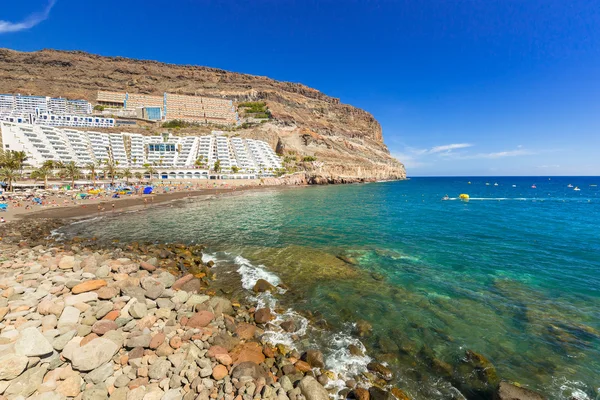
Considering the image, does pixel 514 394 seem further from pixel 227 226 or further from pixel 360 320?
pixel 227 226

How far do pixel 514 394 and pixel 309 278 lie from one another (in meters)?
9.80

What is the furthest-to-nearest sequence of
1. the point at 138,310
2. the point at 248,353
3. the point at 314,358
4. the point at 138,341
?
1. the point at 138,310
2. the point at 314,358
3. the point at 248,353
4. the point at 138,341

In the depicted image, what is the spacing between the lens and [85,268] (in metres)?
12.0

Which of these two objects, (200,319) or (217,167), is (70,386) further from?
(217,167)

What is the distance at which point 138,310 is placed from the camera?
873 cm

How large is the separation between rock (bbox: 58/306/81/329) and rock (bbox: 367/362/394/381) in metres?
9.46

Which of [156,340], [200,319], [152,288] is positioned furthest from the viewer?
[152,288]

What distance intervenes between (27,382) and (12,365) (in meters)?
0.53

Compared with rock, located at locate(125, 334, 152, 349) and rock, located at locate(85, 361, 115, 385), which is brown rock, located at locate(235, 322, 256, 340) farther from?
rock, located at locate(85, 361, 115, 385)

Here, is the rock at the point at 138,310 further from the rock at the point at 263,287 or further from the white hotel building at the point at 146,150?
the white hotel building at the point at 146,150

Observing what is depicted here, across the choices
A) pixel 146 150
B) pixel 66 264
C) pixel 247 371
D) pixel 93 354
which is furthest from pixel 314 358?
pixel 146 150

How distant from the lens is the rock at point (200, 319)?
9.03m

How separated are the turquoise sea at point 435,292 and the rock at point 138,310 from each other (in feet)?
16.1

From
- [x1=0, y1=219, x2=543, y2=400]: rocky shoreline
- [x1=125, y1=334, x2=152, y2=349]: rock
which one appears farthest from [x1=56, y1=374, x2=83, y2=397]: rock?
[x1=125, y1=334, x2=152, y2=349]: rock
